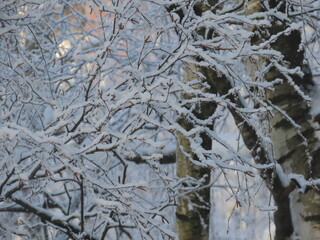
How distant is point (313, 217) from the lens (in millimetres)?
2891

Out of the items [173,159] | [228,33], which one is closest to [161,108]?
[228,33]

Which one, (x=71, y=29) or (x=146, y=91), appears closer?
(x=146, y=91)

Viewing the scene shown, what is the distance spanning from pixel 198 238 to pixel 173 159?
1533 mm

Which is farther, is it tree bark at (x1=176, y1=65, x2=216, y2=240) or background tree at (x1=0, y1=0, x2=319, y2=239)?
tree bark at (x1=176, y1=65, x2=216, y2=240)

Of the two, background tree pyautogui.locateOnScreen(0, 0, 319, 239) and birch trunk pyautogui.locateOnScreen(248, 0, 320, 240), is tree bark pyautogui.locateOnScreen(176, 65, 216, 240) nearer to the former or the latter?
background tree pyautogui.locateOnScreen(0, 0, 319, 239)

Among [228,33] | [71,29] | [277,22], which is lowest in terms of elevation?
[228,33]

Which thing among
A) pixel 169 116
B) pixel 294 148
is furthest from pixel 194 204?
pixel 169 116

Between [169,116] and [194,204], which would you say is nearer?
[169,116]

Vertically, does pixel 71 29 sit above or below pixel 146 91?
above

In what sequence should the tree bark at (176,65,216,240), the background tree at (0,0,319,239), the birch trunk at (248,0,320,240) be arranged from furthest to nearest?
the tree bark at (176,65,216,240), the birch trunk at (248,0,320,240), the background tree at (0,0,319,239)

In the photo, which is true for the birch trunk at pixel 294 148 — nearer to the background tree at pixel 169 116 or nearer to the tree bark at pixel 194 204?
the background tree at pixel 169 116

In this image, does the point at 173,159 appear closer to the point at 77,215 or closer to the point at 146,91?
the point at 77,215

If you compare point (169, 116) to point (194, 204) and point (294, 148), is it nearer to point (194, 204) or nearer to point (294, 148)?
point (294, 148)

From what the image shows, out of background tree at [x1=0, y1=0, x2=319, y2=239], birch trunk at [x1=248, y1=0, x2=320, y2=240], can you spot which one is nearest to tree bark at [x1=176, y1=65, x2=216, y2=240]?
background tree at [x1=0, y1=0, x2=319, y2=239]
